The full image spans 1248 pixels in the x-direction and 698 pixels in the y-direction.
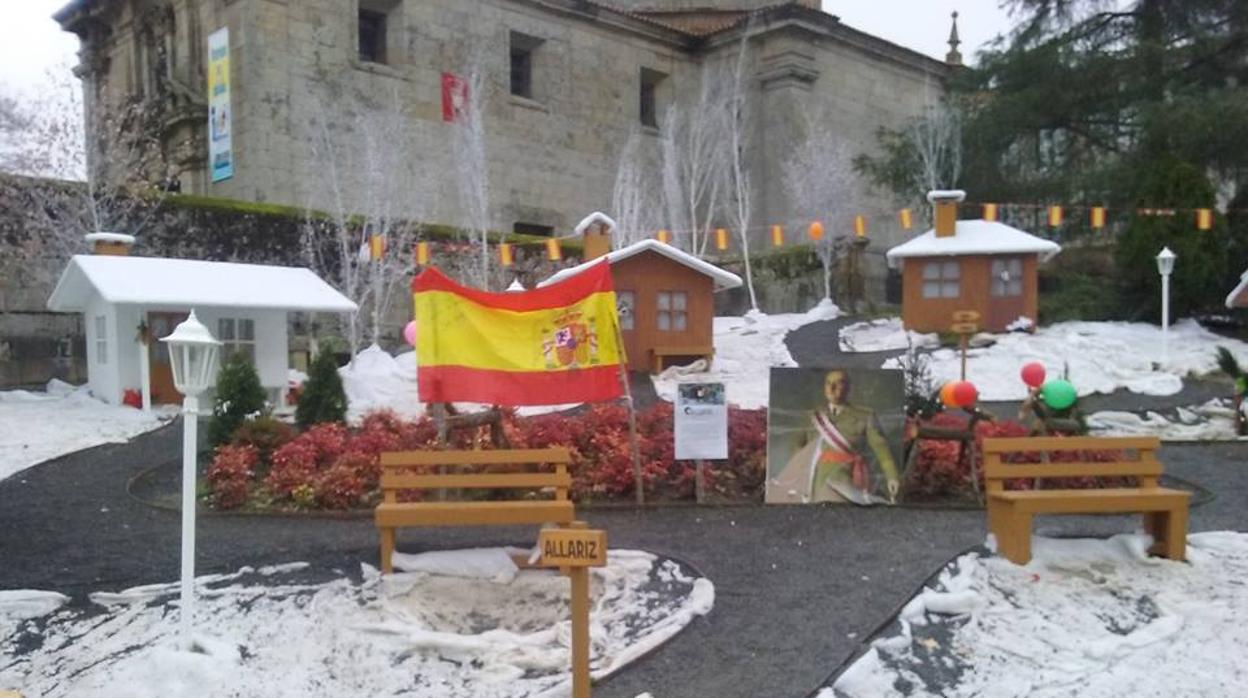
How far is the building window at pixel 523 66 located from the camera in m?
33.6

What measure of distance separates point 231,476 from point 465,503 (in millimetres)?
3870

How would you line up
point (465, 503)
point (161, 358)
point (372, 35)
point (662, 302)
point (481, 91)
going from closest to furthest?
point (465, 503) → point (161, 358) → point (662, 302) → point (372, 35) → point (481, 91)

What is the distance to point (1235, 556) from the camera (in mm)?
7406

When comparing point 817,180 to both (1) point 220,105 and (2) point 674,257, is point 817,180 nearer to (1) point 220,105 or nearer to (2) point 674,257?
(2) point 674,257

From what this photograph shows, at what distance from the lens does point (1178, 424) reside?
48.7 ft

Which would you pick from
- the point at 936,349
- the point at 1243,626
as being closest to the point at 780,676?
the point at 1243,626

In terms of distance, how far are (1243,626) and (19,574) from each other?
7.86m

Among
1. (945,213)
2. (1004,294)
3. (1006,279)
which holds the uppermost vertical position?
(945,213)

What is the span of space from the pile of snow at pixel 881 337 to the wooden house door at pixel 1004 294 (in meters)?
1.43

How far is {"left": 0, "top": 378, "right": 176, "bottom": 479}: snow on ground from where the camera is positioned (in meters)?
12.4

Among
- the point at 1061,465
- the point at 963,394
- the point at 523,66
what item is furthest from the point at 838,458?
the point at 523,66

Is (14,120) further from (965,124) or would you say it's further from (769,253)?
(965,124)

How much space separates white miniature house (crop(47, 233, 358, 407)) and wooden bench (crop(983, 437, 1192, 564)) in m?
11.8

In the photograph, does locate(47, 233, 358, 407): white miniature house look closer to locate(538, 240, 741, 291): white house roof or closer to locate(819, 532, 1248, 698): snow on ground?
locate(538, 240, 741, 291): white house roof
